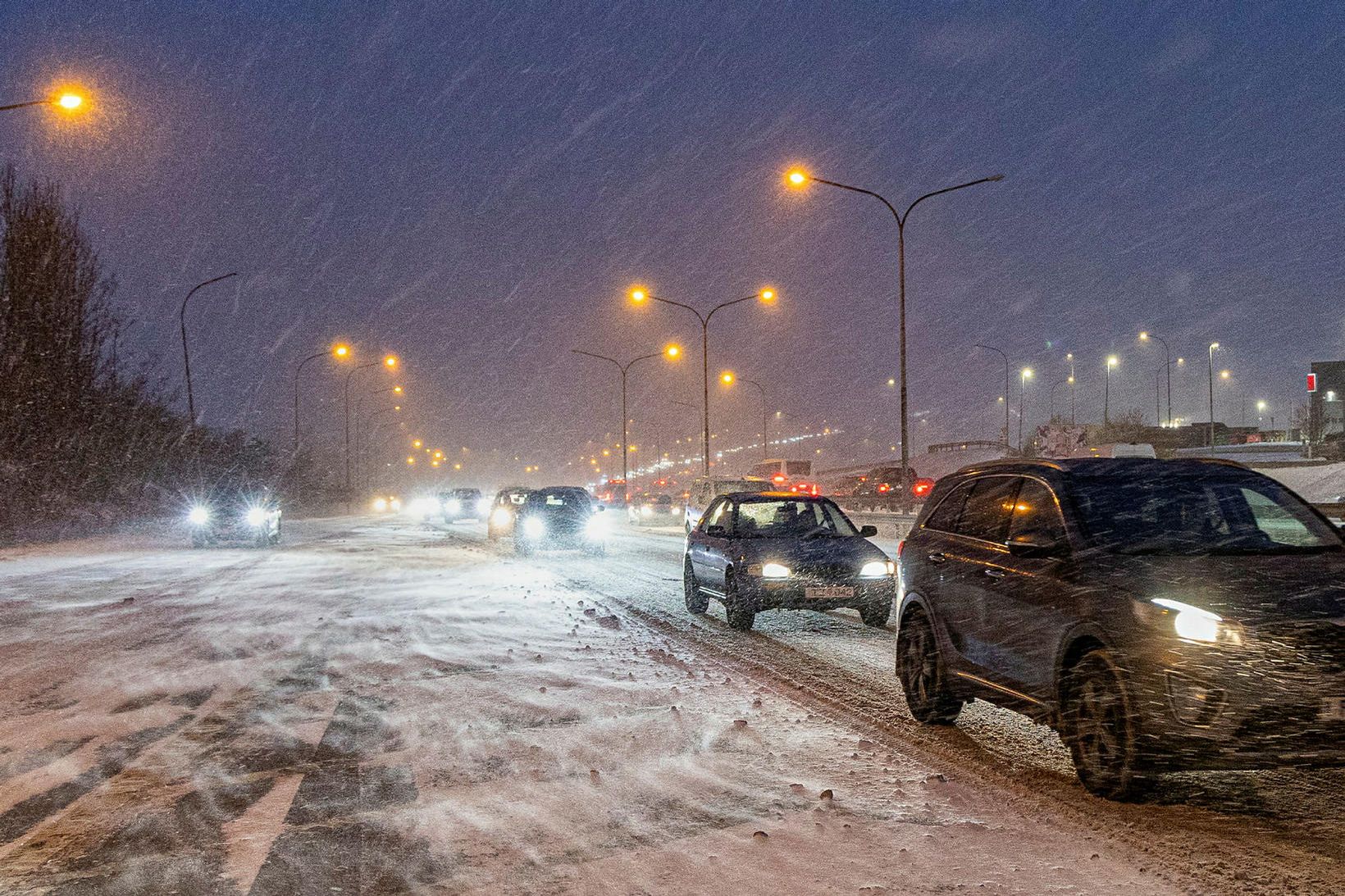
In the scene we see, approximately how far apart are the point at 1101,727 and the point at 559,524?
68.5ft

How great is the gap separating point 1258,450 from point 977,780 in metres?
93.3

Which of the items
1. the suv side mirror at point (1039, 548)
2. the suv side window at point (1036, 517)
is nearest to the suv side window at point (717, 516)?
the suv side window at point (1036, 517)

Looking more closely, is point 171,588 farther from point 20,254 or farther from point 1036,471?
point 20,254

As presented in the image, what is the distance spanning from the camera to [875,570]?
39.5 ft

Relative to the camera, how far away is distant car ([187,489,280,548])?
31859mm

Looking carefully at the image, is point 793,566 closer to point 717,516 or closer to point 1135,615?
point 717,516

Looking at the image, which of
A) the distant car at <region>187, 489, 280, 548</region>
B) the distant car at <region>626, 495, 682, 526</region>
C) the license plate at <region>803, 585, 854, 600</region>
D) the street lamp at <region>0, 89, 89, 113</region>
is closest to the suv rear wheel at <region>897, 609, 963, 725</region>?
the license plate at <region>803, 585, 854, 600</region>

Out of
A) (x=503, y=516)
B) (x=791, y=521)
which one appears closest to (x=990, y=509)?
(x=791, y=521)

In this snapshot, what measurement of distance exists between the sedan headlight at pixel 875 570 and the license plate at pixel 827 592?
281 millimetres

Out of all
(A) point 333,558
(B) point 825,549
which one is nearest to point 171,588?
(A) point 333,558

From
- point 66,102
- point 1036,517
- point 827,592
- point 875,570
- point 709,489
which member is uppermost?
point 66,102

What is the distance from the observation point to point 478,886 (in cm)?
436

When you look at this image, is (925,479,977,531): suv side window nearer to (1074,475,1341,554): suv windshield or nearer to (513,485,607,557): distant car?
(1074,475,1341,554): suv windshield

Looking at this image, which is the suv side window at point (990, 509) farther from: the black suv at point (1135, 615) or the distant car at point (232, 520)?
the distant car at point (232, 520)
